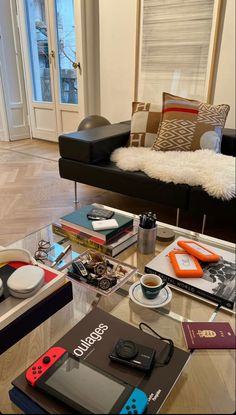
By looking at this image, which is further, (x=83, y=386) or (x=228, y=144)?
(x=228, y=144)

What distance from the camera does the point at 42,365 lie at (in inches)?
21.9

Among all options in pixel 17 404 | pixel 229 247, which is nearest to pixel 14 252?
pixel 17 404

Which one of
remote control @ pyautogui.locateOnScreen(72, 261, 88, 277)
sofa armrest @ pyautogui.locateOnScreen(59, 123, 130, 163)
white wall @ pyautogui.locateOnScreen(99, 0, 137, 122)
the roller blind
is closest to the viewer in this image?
remote control @ pyautogui.locateOnScreen(72, 261, 88, 277)

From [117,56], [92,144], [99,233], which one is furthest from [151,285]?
[117,56]

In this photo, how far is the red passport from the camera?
64cm

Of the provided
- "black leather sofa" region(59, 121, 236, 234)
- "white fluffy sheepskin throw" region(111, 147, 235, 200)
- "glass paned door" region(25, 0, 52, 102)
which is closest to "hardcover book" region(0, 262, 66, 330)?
"white fluffy sheepskin throw" region(111, 147, 235, 200)

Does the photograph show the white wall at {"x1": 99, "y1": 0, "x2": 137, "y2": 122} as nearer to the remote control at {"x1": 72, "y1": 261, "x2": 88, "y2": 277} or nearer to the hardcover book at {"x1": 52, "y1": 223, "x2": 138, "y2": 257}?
the hardcover book at {"x1": 52, "y1": 223, "x2": 138, "y2": 257}

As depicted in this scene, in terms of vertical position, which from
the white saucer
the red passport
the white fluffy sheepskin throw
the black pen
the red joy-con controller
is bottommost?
the black pen

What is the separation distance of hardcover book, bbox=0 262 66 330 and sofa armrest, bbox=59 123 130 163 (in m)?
1.03

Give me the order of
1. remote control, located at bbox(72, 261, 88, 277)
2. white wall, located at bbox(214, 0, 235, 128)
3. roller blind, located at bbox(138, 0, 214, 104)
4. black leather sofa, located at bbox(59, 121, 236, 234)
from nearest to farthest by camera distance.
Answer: remote control, located at bbox(72, 261, 88, 277) → black leather sofa, located at bbox(59, 121, 236, 234) → white wall, located at bbox(214, 0, 235, 128) → roller blind, located at bbox(138, 0, 214, 104)

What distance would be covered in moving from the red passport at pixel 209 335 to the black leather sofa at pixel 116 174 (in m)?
0.67

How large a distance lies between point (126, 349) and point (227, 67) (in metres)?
2.14

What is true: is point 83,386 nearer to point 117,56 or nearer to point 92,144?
point 92,144

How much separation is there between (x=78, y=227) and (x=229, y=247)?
0.46m
